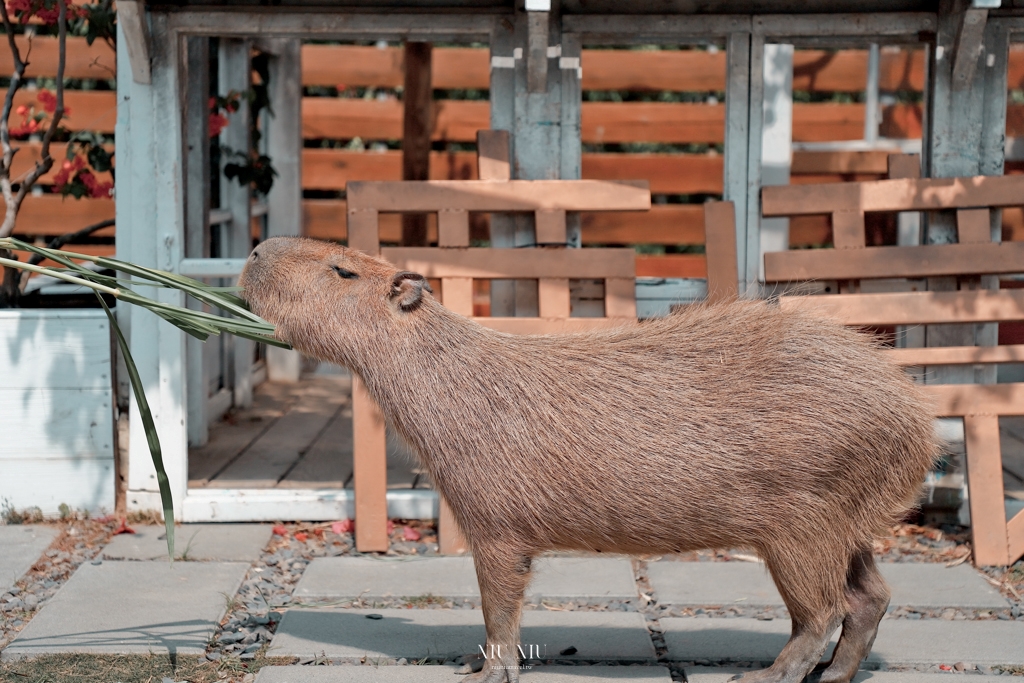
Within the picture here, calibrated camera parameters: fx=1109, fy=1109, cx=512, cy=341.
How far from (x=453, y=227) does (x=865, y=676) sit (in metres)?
2.29

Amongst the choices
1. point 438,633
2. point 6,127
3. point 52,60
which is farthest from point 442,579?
point 52,60

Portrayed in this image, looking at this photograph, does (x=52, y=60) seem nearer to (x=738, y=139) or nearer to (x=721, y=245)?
(x=738, y=139)

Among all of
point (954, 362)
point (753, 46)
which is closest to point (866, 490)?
point (954, 362)

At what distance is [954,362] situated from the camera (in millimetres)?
4527

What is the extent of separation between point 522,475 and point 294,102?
16.8 feet

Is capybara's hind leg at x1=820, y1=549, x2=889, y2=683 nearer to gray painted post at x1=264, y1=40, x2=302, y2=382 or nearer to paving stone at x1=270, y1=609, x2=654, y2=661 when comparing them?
paving stone at x1=270, y1=609, x2=654, y2=661

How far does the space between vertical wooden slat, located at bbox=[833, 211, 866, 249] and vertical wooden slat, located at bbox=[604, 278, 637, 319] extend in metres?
0.86

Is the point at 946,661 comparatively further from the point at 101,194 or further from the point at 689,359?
the point at 101,194

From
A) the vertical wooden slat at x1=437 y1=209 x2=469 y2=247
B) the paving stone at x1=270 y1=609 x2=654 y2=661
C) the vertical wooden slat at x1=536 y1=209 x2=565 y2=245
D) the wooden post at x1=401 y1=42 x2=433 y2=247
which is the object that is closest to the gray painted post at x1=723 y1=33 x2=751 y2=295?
the vertical wooden slat at x1=536 y1=209 x2=565 y2=245

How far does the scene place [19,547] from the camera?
4430 mm

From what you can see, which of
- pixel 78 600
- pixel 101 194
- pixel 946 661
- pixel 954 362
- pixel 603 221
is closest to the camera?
pixel 946 661

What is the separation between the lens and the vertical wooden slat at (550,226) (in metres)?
4.50

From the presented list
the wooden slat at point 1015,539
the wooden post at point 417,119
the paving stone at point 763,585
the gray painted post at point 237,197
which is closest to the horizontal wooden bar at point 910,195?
the wooden slat at point 1015,539

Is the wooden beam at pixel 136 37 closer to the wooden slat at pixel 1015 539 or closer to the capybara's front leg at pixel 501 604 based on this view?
the capybara's front leg at pixel 501 604
